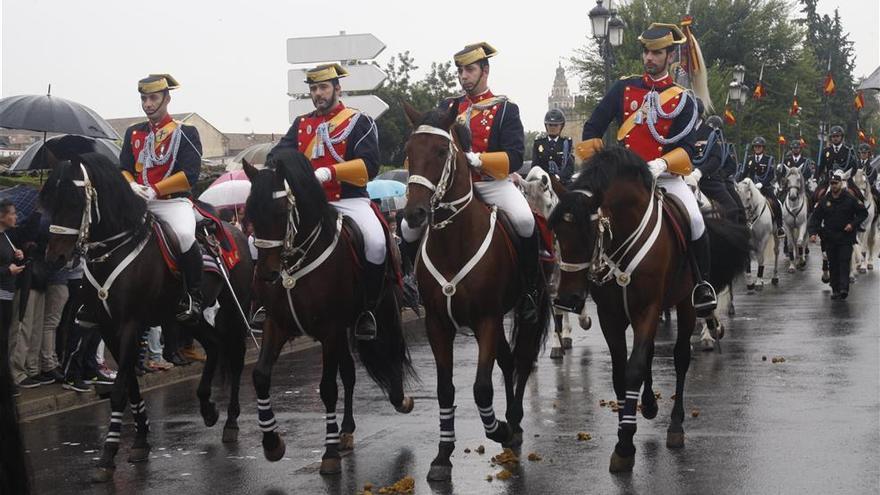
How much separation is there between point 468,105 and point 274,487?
123 inches

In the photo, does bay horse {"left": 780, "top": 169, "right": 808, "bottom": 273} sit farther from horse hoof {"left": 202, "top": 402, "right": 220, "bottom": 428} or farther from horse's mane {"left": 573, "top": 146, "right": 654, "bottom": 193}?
horse hoof {"left": 202, "top": 402, "right": 220, "bottom": 428}

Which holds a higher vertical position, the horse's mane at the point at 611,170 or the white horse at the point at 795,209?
the horse's mane at the point at 611,170

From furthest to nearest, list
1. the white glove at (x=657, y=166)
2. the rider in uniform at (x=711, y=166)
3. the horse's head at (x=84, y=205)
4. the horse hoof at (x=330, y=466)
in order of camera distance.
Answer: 1. the rider in uniform at (x=711, y=166)
2. the white glove at (x=657, y=166)
3. the horse's head at (x=84, y=205)
4. the horse hoof at (x=330, y=466)

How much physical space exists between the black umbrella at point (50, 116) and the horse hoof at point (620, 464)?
26.1 ft

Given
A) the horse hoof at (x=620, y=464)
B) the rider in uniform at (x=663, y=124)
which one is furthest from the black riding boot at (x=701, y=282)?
the horse hoof at (x=620, y=464)

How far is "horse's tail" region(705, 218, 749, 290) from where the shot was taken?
31.8ft

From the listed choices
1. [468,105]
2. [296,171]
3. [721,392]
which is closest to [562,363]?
[721,392]

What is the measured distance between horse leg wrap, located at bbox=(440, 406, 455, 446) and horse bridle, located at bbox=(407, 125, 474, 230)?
45.6 inches

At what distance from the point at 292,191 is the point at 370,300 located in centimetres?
123

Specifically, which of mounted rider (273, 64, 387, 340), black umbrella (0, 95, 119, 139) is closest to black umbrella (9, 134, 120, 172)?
black umbrella (0, 95, 119, 139)

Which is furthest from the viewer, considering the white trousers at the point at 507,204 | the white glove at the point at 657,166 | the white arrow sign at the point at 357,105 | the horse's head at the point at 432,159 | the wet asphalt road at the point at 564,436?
the white arrow sign at the point at 357,105

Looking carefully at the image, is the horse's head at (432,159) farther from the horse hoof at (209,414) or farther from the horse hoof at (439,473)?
the horse hoof at (209,414)

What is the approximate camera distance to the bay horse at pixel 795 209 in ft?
79.4

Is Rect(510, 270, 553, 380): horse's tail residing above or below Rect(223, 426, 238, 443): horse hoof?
above
